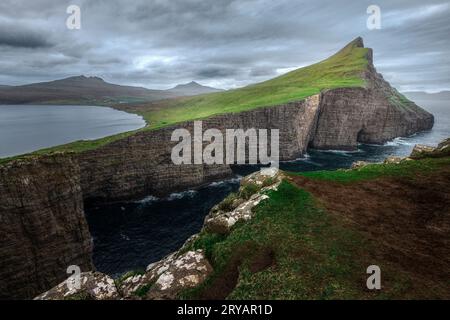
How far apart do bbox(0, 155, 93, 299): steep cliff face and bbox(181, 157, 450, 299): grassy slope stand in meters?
29.3

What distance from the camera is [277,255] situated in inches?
658

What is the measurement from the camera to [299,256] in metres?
16.4

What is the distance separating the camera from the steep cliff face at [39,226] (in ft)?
115

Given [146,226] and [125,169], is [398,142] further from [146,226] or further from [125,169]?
[146,226]

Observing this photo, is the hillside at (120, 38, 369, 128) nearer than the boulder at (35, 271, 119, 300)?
No

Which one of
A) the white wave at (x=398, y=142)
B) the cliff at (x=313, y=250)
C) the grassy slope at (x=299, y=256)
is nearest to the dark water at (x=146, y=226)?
the cliff at (x=313, y=250)

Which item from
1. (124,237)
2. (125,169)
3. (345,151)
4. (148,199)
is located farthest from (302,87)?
(124,237)

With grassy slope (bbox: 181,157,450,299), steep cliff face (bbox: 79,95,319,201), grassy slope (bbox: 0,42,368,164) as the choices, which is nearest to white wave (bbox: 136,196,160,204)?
steep cliff face (bbox: 79,95,319,201)

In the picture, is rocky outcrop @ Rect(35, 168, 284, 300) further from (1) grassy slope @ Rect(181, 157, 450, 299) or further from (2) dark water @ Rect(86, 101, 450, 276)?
(2) dark water @ Rect(86, 101, 450, 276)

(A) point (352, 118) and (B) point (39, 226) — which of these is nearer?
(B) point (39, 226)

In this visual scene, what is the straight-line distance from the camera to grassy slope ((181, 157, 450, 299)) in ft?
45.1

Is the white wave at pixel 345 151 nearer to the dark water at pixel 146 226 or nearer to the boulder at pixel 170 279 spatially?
the dark water at pixel 146 226

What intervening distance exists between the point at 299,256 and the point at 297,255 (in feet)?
0.47

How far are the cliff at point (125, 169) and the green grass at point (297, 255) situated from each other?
29.0 meters
